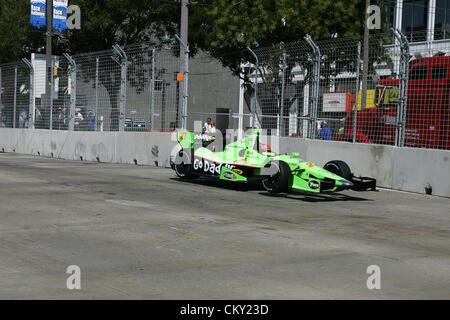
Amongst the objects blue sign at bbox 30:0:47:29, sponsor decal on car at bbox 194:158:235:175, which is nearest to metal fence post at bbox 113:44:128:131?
sponsor decal on car at bbox 194:158:235:175

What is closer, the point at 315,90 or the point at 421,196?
the point at 421,196

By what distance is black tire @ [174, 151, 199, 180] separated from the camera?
1335 centimetres

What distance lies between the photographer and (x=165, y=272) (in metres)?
5.38

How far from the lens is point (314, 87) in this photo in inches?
586

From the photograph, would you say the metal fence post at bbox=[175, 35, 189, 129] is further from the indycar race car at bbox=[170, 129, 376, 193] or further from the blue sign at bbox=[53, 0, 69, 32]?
the blue sign at bbox=[53, 0, 69, 32]

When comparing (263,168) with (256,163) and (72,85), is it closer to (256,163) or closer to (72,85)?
(256,163)

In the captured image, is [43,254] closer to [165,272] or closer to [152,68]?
[165,272]

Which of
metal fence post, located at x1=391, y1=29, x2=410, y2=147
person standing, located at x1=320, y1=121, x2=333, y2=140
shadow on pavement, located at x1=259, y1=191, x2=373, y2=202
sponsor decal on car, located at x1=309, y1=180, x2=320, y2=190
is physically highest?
metal fence post, located at x1=391, y1=29, x2=410, y2=147

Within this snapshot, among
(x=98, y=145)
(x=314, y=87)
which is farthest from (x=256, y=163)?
(x=98, y=145)

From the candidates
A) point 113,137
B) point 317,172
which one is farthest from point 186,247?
point 113,137

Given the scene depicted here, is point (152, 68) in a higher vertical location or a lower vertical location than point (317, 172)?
higher

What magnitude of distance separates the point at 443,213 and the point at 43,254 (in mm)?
6544

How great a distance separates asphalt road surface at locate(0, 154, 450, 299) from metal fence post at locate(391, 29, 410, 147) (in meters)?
2.06
